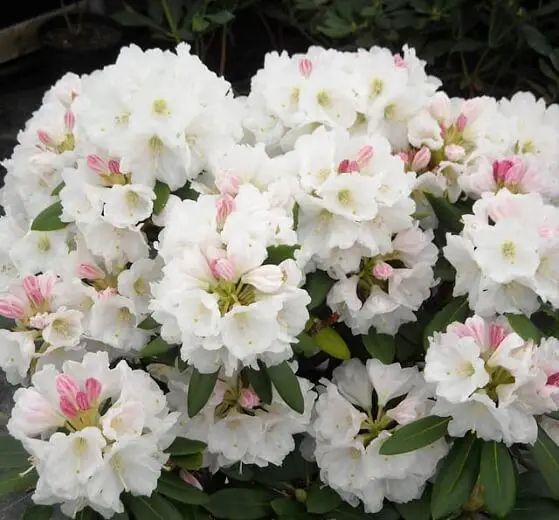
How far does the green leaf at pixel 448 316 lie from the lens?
1122 millimetres

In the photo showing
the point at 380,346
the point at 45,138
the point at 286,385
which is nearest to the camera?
the point at 286,385

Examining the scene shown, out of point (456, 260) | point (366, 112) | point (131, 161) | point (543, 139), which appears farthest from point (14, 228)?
point (543, 139)

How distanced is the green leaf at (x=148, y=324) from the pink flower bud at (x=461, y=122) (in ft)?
1.78

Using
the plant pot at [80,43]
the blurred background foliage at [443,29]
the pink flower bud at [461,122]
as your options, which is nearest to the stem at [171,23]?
the blurred background foliage at [443,29]

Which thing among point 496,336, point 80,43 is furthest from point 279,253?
point 80,43

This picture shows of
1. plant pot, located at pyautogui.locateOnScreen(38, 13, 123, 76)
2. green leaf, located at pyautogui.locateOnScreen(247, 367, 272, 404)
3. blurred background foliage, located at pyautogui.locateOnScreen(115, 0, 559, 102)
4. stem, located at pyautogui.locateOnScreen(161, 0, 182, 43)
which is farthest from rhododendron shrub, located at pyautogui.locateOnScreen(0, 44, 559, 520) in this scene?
plant pot, located at pyautogui.locateOnScreen(38, 13, 123, 76)

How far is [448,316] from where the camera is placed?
3.70 feet

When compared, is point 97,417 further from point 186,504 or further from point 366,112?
point 366,112

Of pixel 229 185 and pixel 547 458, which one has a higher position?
pixel 229 185

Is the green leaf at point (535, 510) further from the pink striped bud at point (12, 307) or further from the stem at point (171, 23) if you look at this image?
the stem at point (171, 23)

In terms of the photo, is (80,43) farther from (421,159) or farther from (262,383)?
(262,383)

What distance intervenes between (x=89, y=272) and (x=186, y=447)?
27 cm

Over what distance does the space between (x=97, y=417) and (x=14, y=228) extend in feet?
1.33

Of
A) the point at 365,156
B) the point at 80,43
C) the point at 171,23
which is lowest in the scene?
the point at 80,43
